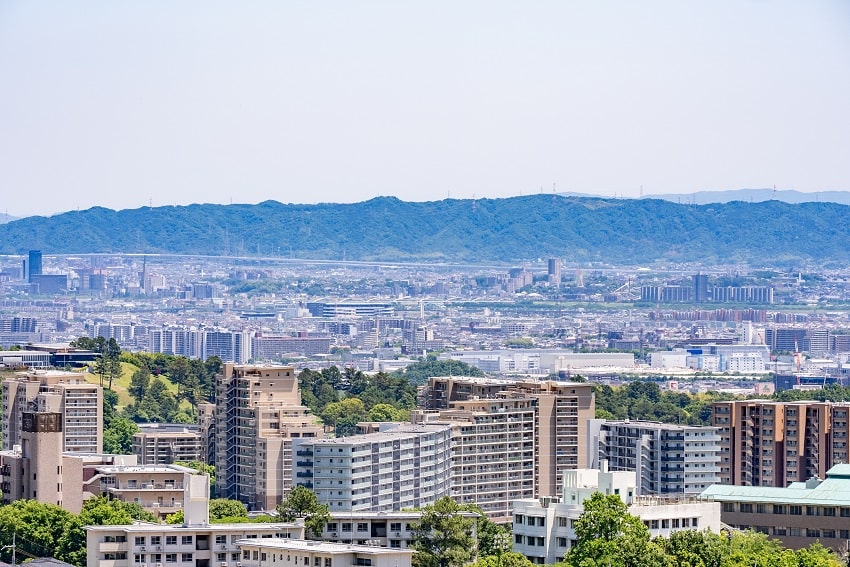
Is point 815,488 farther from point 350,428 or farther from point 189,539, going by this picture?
point 350,428

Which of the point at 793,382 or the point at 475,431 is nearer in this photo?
the point at 475,431

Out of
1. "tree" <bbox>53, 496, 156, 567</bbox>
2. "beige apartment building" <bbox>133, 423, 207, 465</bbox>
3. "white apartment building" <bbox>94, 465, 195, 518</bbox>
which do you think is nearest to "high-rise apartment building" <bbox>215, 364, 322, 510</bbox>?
"beige apartment building" <bbox>133, 423, 207, 465</bbox>

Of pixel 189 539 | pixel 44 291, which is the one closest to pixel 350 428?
pixel 189 539

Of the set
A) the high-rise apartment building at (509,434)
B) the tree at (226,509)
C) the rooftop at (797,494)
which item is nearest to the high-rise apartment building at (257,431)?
the tree at (226,509)

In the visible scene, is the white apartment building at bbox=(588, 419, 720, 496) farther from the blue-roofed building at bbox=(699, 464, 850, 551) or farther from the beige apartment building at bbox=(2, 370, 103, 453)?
the beige apartment building at bbox=(2, 370, 103, 453)

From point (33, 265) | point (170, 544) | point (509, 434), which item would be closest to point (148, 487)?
point (509, 434)

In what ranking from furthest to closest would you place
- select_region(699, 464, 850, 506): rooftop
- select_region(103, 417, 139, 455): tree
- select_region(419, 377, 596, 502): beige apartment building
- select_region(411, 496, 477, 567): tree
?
select_region(103, 417, 139, 455): tree, select_region(419, 377, 596, 502): beige apartment building, select_region(699, 464, 850, 506): rooftop, select_region(411, 496, 477, 567): tree

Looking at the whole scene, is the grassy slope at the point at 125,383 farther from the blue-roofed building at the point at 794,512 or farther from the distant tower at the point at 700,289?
the distant tower at the point at 700,289
